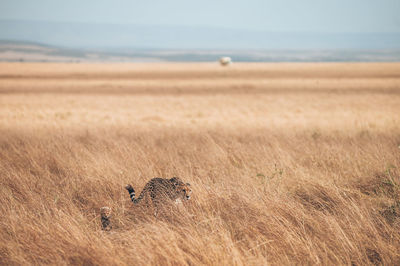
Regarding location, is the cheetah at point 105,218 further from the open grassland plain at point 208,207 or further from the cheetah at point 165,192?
the cheetah at point 165,192

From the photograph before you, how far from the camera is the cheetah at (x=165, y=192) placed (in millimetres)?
4289

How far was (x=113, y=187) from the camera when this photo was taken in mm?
5398

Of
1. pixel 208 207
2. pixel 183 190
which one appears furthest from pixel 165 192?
pixel 208 207

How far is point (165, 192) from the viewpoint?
4.41m

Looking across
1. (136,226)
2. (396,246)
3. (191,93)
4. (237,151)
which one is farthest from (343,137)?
(191,93)

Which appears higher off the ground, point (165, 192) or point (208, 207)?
point (165, 192)

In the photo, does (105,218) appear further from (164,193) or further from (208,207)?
(208,207)

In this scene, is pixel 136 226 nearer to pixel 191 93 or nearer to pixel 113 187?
pixel 113 187

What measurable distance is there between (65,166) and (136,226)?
3099 millimetres

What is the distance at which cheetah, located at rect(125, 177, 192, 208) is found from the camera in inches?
169

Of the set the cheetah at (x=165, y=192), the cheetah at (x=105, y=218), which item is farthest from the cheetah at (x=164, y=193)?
the cheetah at (x=105, y=218)

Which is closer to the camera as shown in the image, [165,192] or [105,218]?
[105,218]

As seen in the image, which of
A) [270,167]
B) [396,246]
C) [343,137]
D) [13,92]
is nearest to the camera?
[396,246]

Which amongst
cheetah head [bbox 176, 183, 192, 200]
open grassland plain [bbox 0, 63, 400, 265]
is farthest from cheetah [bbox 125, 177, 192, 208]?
open grassland plain [bbox 0, 63, 400, 265]
